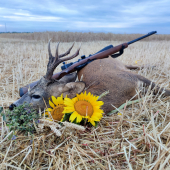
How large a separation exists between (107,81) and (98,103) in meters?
0.87

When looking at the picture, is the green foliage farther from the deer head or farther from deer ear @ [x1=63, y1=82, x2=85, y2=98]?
deer ear @ [x1=63, y1=82, x2=85, y2=98]

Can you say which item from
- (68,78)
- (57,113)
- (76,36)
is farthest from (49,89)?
(76,36)

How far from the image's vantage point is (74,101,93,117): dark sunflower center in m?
1.86

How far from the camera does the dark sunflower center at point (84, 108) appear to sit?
6.10 feet

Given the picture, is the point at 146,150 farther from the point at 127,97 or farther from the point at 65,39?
the point at 65,39

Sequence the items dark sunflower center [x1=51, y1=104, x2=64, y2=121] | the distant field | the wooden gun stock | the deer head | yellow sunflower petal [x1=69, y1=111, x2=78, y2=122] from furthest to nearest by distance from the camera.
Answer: the distant field, the wooden gun stock, the deer head, dark sunflower center [x1=51, y1=104, x2=64, y2=121], yellow sunflower petal [x1=69, y1=111, x2=78, y2=122]

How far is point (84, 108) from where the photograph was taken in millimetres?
1902

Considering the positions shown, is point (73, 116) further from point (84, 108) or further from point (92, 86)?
point (92, 86)

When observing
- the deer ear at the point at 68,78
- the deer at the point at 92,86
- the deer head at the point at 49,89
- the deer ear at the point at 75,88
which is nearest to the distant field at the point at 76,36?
the deer ear at the point at 68,78

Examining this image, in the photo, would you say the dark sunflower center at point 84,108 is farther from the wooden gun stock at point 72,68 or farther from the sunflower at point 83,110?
the wooden gun stock at point 72,68

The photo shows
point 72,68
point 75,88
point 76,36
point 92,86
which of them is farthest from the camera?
point 76,36

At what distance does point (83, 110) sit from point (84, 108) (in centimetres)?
3

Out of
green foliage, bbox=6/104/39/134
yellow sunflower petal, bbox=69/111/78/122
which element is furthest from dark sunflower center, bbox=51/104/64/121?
yellow sunflower petal, bbox=69/111/78/122

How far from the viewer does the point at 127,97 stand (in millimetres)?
2732
